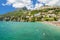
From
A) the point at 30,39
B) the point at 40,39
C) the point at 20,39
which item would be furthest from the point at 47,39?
the point at 20,39

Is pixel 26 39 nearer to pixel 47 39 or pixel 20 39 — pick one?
pixel 20 39

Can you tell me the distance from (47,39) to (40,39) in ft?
6.29

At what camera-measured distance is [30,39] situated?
4222cm

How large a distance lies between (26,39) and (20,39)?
1591 millimetres

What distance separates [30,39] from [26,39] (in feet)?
3.49

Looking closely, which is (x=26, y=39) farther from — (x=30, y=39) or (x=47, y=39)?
(x=47, y=39)

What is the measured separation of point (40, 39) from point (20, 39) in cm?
538

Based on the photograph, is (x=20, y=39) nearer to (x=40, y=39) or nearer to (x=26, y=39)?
(x=26, y=39)

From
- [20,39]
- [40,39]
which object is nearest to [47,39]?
[40,39]

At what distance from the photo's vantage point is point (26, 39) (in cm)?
4212

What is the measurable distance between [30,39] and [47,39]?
450cm

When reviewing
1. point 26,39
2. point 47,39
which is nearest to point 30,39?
point 26,39

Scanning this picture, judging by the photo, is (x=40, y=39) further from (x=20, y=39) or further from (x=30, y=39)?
(x=20, y=39)

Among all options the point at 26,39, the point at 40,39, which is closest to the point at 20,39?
the point at 26,39
